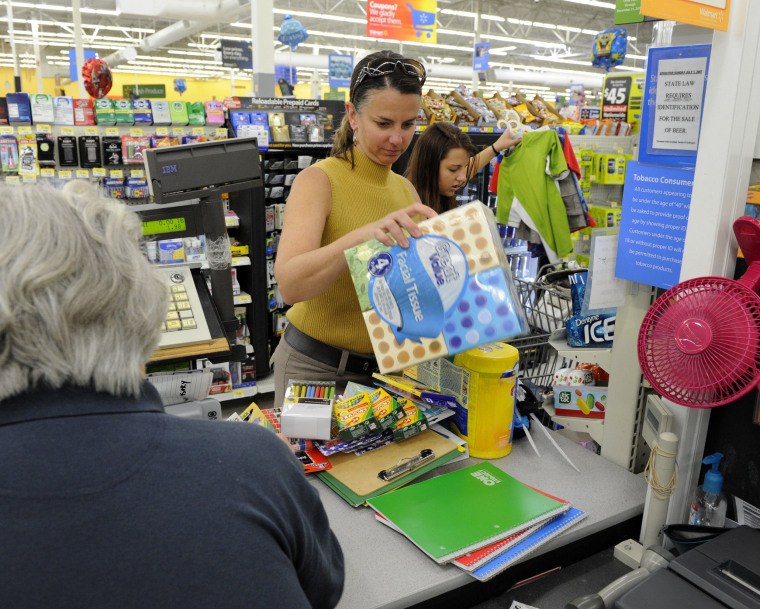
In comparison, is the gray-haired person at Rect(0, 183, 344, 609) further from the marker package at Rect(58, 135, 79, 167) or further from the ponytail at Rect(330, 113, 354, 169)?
the marker package at Rect(58, 135, 79, 167)

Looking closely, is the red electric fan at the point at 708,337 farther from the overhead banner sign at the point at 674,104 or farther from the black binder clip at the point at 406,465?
the black binder clip at the point at 406,465

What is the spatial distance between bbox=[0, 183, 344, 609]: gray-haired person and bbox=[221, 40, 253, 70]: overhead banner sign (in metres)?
11.4

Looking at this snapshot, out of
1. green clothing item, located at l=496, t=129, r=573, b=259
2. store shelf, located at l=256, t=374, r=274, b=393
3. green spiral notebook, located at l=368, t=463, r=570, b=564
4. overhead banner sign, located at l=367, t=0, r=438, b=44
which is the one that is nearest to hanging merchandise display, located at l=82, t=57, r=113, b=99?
store shelf, located at l=256, t=374, r=274, b=393

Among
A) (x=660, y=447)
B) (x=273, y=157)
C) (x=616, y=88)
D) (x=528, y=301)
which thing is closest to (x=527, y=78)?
(x=616, y=88)

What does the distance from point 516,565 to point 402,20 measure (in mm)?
9975

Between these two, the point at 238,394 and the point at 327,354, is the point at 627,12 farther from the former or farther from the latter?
the point at 238,394

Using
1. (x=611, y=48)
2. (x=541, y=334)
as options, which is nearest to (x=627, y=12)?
(x=541, y=334)

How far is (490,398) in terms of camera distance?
63.6 inches

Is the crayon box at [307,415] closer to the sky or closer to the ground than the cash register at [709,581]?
closer to the sky

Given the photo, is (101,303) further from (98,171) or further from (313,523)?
(98,171)

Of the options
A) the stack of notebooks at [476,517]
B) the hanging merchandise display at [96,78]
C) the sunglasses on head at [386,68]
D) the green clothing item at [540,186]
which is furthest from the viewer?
the hanging merchandise display at [96,78]

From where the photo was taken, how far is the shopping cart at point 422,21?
32.9 feet

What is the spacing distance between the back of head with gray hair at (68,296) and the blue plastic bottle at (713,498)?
1.22 meters

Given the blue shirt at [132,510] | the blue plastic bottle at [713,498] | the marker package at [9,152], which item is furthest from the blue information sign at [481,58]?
the blue shirt at [132,510]
